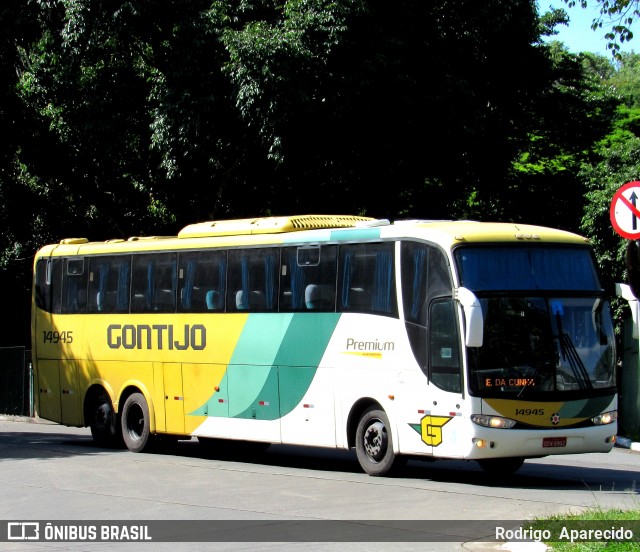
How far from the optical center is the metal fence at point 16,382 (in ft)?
112

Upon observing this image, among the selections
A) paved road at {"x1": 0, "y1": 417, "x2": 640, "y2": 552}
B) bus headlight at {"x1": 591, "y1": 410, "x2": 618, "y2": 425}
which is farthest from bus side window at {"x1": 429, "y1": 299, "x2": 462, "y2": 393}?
bus headlight at {"x1": 591, "y1": 410, "x2": 618, "y2": 425}

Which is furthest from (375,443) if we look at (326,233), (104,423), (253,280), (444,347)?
(104,423)

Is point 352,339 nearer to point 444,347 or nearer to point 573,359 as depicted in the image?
point 444,347

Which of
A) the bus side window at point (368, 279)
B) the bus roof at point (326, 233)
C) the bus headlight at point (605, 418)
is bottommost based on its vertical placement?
the bus headlight at point (605, 418)

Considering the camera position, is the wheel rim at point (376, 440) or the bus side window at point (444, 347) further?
the wheel rim at point (376, 440)

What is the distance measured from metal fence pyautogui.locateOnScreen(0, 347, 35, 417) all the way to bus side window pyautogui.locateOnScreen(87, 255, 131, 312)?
44.9ft

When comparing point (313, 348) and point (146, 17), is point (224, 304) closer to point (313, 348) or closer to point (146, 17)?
point (313, 348)

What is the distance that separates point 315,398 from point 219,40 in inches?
462

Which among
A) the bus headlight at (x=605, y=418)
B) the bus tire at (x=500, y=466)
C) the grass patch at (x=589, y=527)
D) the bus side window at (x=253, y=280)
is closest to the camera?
the grass patch at (x=589, y=527)

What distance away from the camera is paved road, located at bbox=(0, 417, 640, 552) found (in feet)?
35.5

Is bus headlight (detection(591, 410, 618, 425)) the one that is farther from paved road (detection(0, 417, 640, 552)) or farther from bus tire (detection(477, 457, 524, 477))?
bus tire (detection(477, 457, 524, 477))

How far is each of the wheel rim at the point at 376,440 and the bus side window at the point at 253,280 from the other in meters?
2.68

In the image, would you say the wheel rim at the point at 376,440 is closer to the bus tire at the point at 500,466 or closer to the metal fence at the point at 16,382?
the bus tire at the point at 500,466

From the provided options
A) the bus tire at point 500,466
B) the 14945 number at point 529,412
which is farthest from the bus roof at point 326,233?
the bus tire at point 500,466
